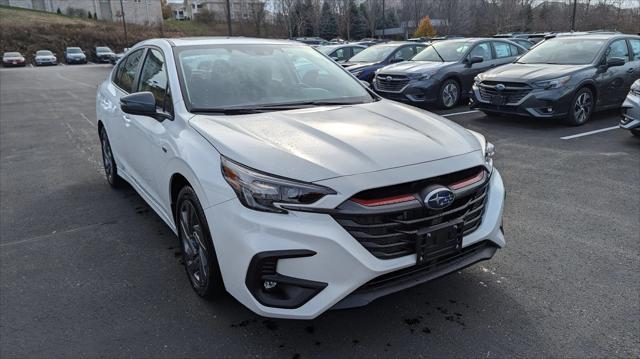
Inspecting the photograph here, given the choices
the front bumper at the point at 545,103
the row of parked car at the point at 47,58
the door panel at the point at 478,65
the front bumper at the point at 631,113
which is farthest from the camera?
the row of parked car at the point at 47,58

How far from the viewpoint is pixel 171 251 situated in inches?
151

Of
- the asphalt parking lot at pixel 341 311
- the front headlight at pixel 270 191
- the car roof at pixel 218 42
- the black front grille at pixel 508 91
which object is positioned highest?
the car roof at pixel 218 42

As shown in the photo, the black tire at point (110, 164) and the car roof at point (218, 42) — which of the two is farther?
the black tire at point (110, 164)

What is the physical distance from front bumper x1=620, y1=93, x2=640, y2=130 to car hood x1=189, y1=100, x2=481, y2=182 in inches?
193

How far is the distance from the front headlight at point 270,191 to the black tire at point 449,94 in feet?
29.0

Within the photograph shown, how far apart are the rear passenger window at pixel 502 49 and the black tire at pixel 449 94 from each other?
169cm

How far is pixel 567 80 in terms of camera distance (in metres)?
8.14

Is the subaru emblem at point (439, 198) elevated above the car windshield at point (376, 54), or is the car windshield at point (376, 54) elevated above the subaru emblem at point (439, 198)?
the car windshield at point (376, 54)

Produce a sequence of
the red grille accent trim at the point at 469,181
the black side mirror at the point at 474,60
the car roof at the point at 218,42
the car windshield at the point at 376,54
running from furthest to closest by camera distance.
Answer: the car windshield at the point at 376,54 → the black side mirror at the point at 474,60 → the car roof at the point at 218,42 → the red grille accent trim at the point at 469,181

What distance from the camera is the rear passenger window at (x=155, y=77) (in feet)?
11.7

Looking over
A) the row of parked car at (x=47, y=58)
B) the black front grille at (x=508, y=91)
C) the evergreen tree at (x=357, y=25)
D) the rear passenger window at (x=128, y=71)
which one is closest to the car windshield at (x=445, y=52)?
the black front grille at (x=508, y=91)

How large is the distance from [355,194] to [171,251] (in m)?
2.08

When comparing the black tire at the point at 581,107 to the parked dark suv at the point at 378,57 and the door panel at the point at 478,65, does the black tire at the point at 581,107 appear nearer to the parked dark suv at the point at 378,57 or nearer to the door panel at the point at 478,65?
the door panel at the point at 478,65

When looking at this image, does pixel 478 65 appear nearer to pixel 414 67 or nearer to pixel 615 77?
pixel 414 67
